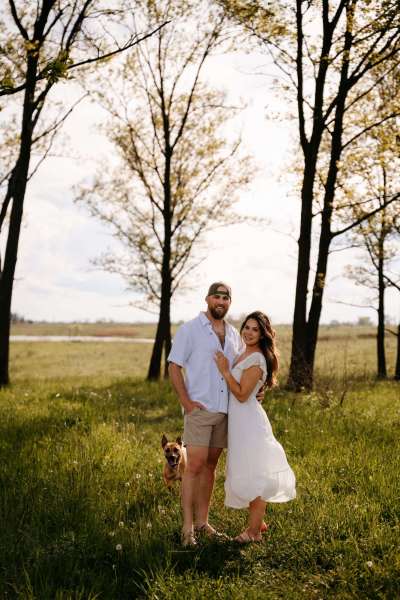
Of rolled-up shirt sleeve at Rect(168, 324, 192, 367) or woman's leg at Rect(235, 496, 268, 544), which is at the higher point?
rolled-up shirt sleeve at Rect(168, 324, 192, 367)

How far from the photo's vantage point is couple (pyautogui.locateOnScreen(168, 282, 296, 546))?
5.32 meters

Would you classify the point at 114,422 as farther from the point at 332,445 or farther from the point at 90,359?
the point at 90,359

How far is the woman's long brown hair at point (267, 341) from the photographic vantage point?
5.52 m

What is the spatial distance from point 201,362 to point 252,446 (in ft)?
3.21

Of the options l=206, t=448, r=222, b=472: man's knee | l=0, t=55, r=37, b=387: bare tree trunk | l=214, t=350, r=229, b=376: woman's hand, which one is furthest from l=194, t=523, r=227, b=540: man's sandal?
l=0, t=55, r=37, b=387: bare tree trunk

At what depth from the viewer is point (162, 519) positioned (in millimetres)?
5879

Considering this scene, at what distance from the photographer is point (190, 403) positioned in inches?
214

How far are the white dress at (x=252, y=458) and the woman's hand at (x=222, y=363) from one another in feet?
0.46

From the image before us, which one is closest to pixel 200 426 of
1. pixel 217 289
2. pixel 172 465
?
pixel 217 289

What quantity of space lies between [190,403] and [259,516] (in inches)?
51.3

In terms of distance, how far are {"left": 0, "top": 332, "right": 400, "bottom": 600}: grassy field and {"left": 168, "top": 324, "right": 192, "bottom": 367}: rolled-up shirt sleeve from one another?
1741 mm

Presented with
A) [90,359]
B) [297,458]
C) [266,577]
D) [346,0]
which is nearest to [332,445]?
[297,458]

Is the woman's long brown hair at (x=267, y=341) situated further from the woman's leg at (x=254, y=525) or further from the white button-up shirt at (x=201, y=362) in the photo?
the woman's leg at (x=254, y=525)

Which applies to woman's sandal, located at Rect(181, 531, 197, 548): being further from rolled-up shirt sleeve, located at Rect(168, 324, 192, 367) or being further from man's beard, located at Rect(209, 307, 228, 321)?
man's beard, located at Rect(209, 307, 228, 321)
